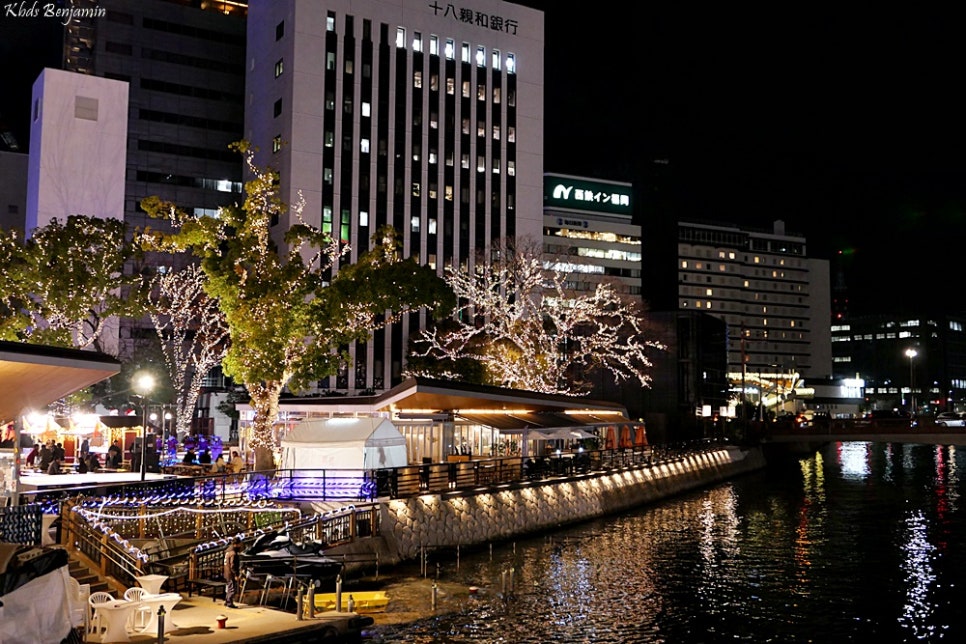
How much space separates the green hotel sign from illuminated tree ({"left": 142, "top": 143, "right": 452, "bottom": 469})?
10266 cm

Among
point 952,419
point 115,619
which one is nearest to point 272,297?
point 115,619

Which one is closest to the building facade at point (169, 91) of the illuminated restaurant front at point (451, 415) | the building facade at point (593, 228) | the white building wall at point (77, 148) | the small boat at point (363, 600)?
the white building wall at point (77, 148)

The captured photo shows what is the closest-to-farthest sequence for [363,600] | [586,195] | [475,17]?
[363,600] → [475,17] → [586,195]

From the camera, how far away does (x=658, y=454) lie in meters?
56.2

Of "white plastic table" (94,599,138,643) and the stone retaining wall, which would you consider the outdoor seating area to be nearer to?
"white plastic table" (94,599,138,643)

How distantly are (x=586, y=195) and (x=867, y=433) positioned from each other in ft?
185

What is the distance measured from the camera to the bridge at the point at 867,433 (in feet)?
323

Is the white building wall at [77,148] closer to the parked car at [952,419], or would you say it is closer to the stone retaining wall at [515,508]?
the stone retaining wall at [515,508]

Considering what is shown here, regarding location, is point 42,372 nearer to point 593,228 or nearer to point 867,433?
point 867,433

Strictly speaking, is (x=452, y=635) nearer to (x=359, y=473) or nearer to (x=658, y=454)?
(x=359, y=473)

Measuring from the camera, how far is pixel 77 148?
241ft

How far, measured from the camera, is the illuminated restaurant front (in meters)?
39.3

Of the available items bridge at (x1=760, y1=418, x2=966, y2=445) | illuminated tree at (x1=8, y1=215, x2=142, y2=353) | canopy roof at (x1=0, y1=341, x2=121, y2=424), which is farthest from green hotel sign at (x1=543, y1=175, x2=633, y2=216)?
canopy roof at (x1=0, y1=341, x2=121, y2=424)

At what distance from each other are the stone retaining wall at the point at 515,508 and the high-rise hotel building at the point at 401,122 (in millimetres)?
46700
